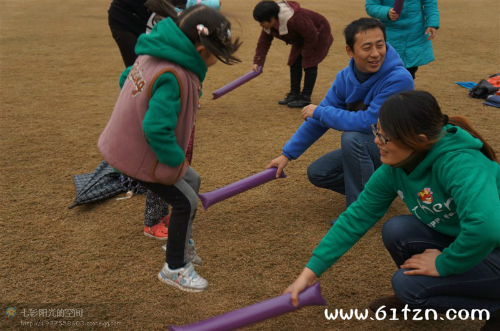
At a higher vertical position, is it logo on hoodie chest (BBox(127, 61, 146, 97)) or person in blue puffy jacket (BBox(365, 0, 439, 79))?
logo on hoodie chest (BBox(127, 61, 146, 97))

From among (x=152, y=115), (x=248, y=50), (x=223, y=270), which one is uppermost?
(x=152, y=115)

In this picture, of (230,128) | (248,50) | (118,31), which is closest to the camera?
(118,31)

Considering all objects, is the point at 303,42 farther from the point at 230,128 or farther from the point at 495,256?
the point at 495,256

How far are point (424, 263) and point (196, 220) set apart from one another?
150 centimetres

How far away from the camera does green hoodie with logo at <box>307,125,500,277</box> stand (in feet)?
5.60

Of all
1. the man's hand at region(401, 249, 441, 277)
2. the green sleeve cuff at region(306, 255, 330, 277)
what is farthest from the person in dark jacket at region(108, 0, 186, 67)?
the man's hand at region(401, 249, 441, 277)

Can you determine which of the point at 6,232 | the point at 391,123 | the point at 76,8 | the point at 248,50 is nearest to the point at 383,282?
the point at 391,123

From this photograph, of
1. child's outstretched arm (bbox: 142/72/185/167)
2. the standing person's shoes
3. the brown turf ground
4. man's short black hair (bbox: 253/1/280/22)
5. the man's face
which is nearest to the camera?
child's outstretched arm (bbox: 142/72/185/167)

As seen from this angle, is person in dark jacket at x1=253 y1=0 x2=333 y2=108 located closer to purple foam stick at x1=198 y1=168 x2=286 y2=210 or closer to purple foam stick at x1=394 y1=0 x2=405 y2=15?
purple foam stick at x1=394 y1=0 x2=405 y2=15

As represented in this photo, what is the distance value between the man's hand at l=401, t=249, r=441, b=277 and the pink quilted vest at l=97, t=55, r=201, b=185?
1.02 m

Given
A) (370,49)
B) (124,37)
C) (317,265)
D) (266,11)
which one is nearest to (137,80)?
(317,265)

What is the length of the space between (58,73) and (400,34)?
14.3 feet

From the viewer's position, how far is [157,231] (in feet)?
9.34

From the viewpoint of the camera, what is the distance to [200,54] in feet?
7.22
